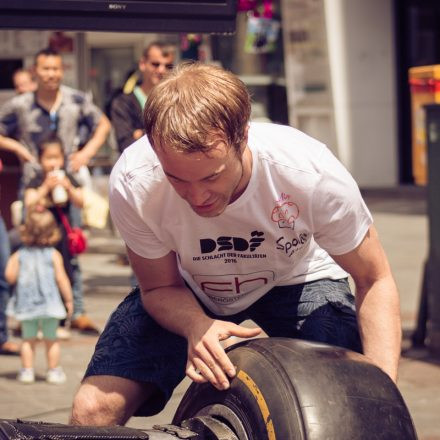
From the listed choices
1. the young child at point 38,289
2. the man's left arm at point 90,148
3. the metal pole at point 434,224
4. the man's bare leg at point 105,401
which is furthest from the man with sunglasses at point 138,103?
the man's bare leg at point 105,401

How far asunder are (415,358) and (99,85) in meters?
8.20

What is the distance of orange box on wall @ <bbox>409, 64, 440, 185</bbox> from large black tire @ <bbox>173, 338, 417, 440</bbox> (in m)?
3.78

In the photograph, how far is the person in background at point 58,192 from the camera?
24.3 feet

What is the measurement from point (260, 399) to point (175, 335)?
0.67 metres

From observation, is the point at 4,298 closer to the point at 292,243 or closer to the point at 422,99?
the point at 422,99

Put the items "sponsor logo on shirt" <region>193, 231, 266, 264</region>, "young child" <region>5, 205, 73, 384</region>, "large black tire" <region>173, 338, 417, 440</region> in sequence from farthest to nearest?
1. "young child" <region>5, 205, 73, 384</region>
2. "sponsor logo on shirt" <region>193, 231, 266, 264</region>
3. "large black tire" <region>173, 338, 417, 440</region>

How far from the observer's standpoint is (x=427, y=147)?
6.54 meters

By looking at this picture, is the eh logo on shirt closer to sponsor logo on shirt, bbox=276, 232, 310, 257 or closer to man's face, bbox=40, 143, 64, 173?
sponsor logo on shirt, bbox=276, 232, 310, 257

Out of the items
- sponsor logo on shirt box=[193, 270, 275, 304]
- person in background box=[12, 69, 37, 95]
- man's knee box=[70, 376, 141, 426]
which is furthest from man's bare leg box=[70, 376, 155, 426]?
person in background box=[12, 69, 37, 95]

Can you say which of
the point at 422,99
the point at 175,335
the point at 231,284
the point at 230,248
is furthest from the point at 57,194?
the point at 230,248

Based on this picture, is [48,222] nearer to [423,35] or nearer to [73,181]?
[73,181]

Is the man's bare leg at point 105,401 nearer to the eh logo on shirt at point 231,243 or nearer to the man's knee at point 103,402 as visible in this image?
the man's knee at point 103,402

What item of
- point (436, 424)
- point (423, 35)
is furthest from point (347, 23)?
point (436, 424)

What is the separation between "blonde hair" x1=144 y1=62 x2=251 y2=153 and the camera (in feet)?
9.00
